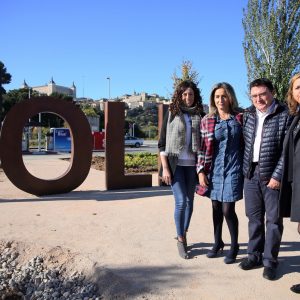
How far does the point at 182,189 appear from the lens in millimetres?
4430

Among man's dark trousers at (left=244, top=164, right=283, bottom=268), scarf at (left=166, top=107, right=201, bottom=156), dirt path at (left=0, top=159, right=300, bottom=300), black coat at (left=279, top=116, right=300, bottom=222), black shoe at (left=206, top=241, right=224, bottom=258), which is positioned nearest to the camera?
black coat at (left=279, top=116, right=300, bottom=222)

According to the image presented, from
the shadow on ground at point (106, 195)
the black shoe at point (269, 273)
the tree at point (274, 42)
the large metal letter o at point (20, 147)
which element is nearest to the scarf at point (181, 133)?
the black shoe at point (269, 273)

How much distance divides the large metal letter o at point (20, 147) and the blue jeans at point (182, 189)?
4680mm

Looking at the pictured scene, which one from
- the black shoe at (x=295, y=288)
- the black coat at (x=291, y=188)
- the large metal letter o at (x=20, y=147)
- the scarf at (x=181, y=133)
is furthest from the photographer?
the large metal letter o at (x=20, y=147)

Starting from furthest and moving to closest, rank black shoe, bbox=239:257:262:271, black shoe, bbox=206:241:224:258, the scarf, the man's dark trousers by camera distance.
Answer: black shoe, bbox=206:241:224:258
the scarf
black shoe, bbox=239:257:262:271
the man's dark trousers

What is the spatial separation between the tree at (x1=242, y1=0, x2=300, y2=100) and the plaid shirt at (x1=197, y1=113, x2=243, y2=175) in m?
15.9

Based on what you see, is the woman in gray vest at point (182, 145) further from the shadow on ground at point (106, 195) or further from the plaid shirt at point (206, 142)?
the shadow on ground at point (106, 195)

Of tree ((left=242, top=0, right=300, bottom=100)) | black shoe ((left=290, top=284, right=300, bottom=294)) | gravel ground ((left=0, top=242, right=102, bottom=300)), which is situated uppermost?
tree ((left=242, top=0, right=300, bottom=100))

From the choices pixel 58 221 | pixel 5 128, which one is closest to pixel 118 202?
pixel 58 221

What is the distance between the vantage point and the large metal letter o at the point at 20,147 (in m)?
8.12

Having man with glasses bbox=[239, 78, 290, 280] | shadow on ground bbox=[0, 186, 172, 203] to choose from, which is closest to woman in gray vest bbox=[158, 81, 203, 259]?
man with glasses bbox=[239, 78, 290, 280]

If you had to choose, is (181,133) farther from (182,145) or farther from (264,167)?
(264,167)

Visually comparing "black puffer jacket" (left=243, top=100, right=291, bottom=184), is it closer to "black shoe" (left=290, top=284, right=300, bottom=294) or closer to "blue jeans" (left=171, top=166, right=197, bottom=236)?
"blue jeans" (left=171, top=166, right=197, bottom=236)

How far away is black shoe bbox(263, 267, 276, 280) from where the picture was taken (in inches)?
150
